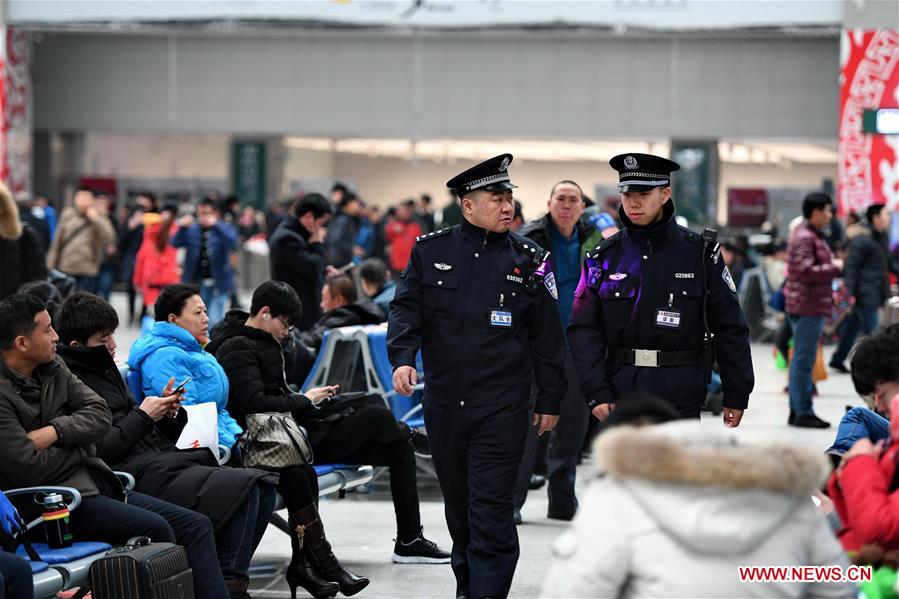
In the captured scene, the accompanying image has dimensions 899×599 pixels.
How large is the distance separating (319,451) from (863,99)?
17914mm

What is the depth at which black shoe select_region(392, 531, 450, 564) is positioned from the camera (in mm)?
6750

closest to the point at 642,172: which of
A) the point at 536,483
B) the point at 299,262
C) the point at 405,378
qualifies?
the point at 405,378

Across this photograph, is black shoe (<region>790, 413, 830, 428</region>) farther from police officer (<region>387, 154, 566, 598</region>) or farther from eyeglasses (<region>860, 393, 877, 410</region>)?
eyeglasses (<region>860, 393, 877, 410</region>)

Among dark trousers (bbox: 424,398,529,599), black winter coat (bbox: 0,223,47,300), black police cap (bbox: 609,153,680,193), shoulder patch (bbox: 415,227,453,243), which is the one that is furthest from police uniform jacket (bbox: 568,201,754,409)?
black winter coat (bbox: 0,223,47,300)

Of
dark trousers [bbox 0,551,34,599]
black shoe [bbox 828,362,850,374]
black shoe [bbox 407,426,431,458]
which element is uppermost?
dark trousers [bbox 0,551,34,599]

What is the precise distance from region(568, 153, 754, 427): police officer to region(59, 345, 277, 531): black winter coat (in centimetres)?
145

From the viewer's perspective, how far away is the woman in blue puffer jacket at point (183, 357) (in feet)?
20.0

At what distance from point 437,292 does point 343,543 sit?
205 centimetres

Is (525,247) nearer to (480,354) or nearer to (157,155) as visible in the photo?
(480,354)

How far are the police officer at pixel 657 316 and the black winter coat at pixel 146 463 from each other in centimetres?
145

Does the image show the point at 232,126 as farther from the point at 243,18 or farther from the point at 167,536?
the point at 167,536

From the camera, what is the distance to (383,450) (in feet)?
22.3

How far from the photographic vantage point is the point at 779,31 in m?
24.7

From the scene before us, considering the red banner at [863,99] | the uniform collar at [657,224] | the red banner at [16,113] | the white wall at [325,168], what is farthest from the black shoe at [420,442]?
the white wall at [325,168]
